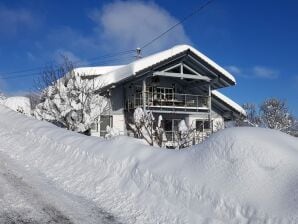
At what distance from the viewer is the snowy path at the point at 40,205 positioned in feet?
21.3

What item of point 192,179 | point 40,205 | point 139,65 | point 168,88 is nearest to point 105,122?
point 139,65

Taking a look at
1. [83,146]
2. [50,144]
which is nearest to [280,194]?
[83,146]

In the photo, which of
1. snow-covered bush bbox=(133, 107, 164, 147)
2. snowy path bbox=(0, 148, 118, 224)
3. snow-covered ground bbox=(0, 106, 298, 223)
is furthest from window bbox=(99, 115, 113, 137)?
snowy path bbox=(0, 148, 118, 224)

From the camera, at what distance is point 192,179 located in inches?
287

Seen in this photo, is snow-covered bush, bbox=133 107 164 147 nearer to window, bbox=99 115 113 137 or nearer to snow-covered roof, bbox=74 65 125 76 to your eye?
snow-covered roof, bbox=74 65 125 76

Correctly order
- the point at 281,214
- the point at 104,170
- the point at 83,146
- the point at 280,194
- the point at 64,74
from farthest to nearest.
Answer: the point at 64,74
the point at 83,146
the point at 104,170
the point at 280,194
the point at 281,214

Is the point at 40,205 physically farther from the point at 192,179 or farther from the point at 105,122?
the point at 105,122

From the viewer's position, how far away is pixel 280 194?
19.6 ft

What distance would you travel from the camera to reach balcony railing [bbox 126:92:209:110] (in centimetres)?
2712

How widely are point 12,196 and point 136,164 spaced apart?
8.54 ft

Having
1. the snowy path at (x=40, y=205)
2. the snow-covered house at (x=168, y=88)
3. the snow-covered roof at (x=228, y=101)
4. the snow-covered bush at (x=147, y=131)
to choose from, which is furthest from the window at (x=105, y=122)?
the snowy path at (x=40, y=205)

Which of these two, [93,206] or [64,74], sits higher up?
[64,74]

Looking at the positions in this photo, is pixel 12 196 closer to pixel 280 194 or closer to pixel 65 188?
pixel 65 188

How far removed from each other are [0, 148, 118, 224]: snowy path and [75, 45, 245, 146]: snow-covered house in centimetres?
1563
